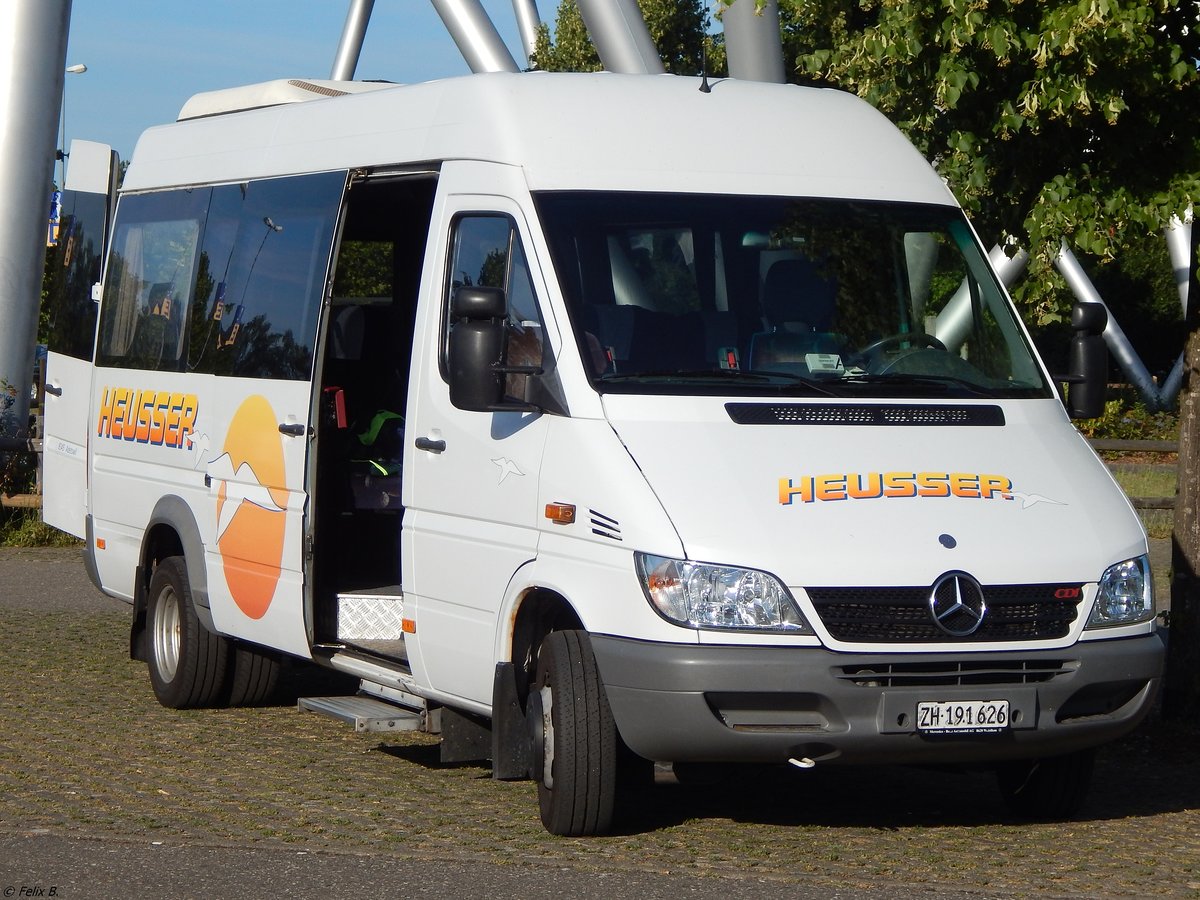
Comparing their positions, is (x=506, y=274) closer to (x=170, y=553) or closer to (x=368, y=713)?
A: (x=368, y=713)

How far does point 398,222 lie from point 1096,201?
349cm

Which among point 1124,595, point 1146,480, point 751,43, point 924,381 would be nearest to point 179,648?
point 924,381

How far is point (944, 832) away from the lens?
750 cm

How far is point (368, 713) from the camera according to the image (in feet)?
27.5

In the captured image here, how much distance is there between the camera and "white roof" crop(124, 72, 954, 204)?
25.6 ft

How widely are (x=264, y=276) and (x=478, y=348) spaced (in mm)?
2726

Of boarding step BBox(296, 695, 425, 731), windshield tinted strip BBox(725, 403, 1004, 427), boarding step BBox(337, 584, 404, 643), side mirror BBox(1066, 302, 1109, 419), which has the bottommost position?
boarding step BBox(296, 695, 425, 731)

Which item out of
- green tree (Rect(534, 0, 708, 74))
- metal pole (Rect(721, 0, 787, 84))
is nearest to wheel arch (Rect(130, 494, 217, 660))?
metal pole (Rect(721, 0, 787, 84))

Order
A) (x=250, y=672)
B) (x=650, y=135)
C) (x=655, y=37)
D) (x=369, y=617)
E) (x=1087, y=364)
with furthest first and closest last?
(x=655, y=37) → (x=250, y=672) → (x=369, y=617) → (x=1087, y=364) → (x=650, y=135)

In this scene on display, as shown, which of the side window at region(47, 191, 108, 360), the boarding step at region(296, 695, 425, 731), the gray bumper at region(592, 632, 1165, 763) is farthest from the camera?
the side window at region(47, 191, 108, 360)

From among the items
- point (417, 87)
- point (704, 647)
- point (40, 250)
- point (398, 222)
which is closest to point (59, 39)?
point (40, 250)

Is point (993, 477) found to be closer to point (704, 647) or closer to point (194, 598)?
point (704, 647)

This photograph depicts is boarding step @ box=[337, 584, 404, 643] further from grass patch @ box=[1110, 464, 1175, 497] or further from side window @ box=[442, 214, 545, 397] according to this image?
grass patch @ box=[1110, 464, 1175, 497]

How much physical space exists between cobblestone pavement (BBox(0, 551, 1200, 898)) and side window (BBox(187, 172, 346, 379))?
1.75m
